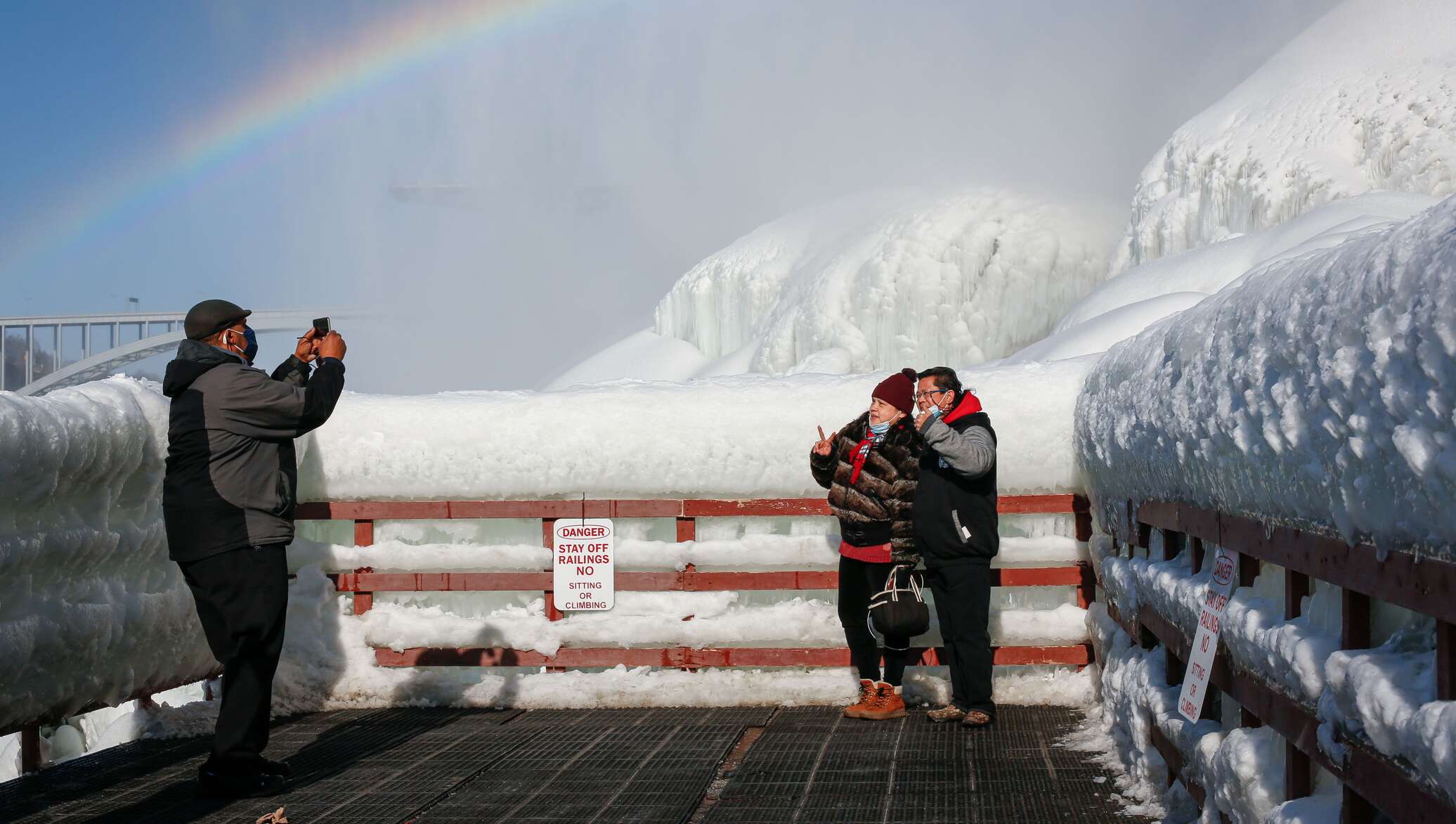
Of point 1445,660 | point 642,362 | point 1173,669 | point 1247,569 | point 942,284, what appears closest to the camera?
point 1445,660

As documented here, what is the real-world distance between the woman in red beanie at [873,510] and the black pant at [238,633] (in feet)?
9.65

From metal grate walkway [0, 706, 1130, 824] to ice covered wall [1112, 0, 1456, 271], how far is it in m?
15.2

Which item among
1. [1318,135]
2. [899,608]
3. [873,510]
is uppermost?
[1318,135]

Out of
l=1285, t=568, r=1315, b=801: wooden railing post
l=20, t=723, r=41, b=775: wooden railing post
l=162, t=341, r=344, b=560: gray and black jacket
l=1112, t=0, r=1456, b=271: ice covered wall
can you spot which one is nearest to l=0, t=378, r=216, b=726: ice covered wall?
l=20, t=723, r=41, b=775: wooden railing post

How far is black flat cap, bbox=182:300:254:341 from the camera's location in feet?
18.9

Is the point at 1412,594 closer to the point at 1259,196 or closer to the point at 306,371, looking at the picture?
the point at 306,371

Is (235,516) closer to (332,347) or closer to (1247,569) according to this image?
(332,347)

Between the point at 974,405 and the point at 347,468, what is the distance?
385 centimetres

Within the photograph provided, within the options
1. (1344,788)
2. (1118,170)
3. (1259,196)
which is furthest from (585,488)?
(1118,170)

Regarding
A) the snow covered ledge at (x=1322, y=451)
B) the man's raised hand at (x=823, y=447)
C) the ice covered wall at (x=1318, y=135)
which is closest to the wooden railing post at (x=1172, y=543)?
the snow covered ledge at (x=1322, y=451)

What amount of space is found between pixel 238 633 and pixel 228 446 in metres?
0.79

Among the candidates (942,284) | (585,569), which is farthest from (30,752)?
(942,284)

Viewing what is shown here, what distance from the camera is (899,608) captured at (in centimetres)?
689

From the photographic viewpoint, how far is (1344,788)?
262 centimetres
